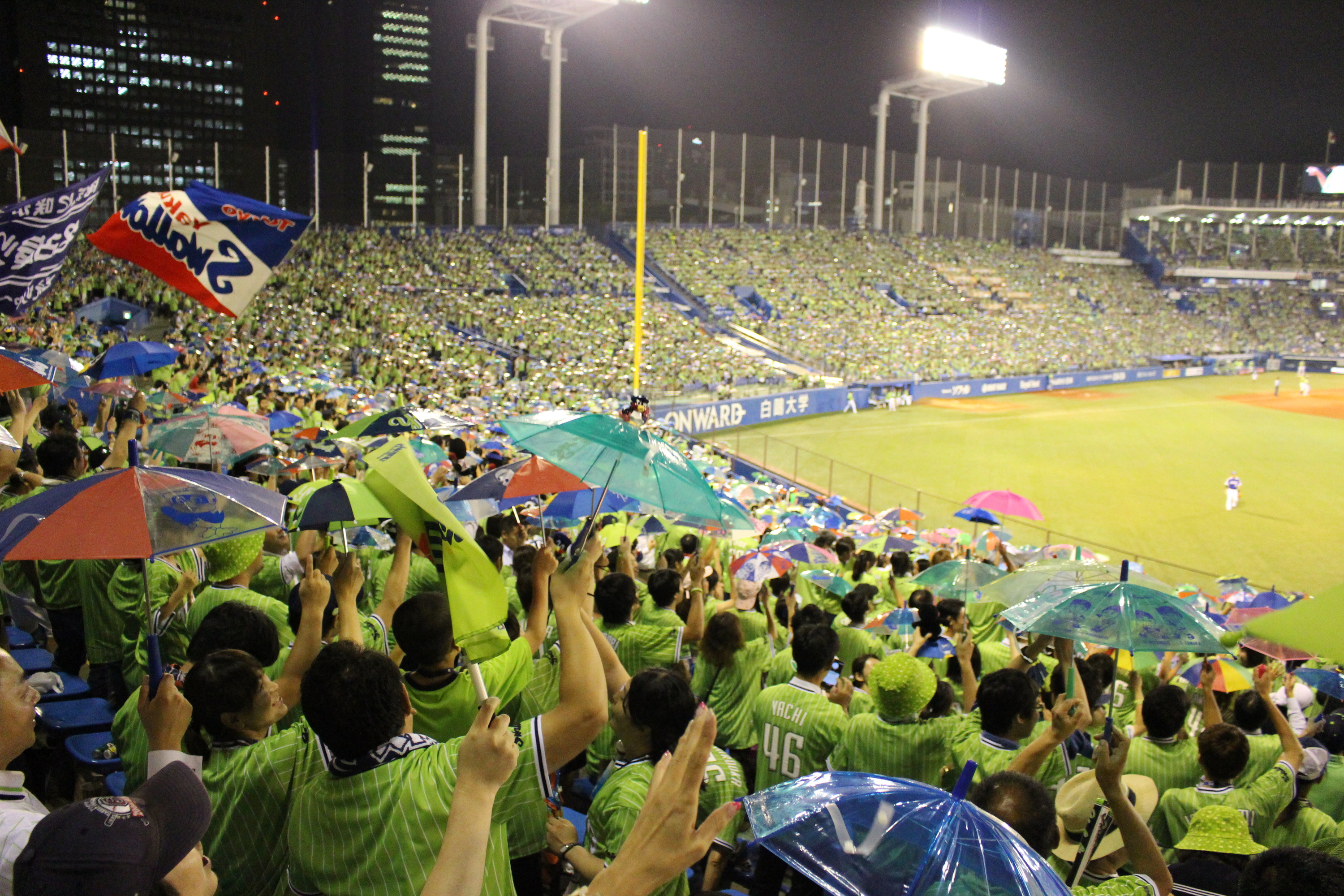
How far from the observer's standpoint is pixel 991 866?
200cm

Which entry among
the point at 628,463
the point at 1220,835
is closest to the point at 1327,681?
the point at 1220,835

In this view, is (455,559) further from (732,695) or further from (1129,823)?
(732,695)

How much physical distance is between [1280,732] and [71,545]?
4865mm

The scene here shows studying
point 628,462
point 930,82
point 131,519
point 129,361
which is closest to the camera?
point 131,519

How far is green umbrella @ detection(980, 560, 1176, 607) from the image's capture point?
465 cm

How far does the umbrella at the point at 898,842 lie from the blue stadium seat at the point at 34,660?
469 centimetres

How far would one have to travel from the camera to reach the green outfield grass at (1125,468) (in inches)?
777

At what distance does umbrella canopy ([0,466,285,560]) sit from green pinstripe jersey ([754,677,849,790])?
246cm

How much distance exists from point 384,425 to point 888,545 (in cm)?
732

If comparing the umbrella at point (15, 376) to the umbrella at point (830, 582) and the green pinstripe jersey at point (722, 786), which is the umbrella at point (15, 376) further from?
the umbrella at point (830, 582)

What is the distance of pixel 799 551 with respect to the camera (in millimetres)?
9000

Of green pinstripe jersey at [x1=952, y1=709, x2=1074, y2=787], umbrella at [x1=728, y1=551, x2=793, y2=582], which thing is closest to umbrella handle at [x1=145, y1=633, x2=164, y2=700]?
green pinstripe jersey at [x1=952, y1=709, x2=1074, y2=787]

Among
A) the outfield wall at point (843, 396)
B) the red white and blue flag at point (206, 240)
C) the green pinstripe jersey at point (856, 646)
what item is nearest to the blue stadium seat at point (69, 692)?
the red white and blue flag at point (206, 240)

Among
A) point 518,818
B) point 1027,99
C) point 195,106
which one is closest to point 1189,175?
point 1027,99
